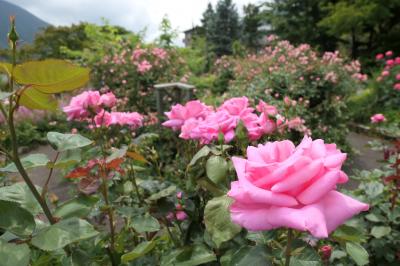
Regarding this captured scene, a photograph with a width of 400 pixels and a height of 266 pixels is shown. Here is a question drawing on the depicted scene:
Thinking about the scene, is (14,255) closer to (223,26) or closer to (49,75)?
(49,75)

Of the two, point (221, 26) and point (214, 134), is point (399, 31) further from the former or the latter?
point (214, 134)

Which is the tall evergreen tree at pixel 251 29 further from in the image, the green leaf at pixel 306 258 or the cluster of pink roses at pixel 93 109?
the green leaf at pixel 306 258

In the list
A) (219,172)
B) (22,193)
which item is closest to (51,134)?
(22,193)

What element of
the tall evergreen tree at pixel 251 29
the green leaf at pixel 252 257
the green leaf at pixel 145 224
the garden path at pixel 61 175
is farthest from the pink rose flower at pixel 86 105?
the tall evergreen tree at pixel 251 29

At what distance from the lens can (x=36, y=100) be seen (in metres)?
0.62

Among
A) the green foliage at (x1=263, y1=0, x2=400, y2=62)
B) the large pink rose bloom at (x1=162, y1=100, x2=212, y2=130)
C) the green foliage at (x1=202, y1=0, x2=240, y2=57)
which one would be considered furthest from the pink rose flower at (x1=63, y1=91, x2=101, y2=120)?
the green foliage at (x1=202, y1=0, x2=240, y2=57)

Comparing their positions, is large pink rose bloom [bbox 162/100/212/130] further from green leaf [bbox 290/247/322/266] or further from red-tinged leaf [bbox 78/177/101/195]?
green leaf [bbox 290/247/322/266]

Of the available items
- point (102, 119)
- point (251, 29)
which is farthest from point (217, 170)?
point (251, 29)

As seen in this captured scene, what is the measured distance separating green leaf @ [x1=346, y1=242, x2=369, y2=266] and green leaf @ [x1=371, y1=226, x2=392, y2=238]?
2.27 feet

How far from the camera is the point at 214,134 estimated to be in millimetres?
928

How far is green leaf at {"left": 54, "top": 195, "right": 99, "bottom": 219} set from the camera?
2.29 ft

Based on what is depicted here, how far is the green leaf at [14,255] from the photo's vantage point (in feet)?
1.67

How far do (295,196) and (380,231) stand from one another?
3.90 feet

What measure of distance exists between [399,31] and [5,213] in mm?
17635
